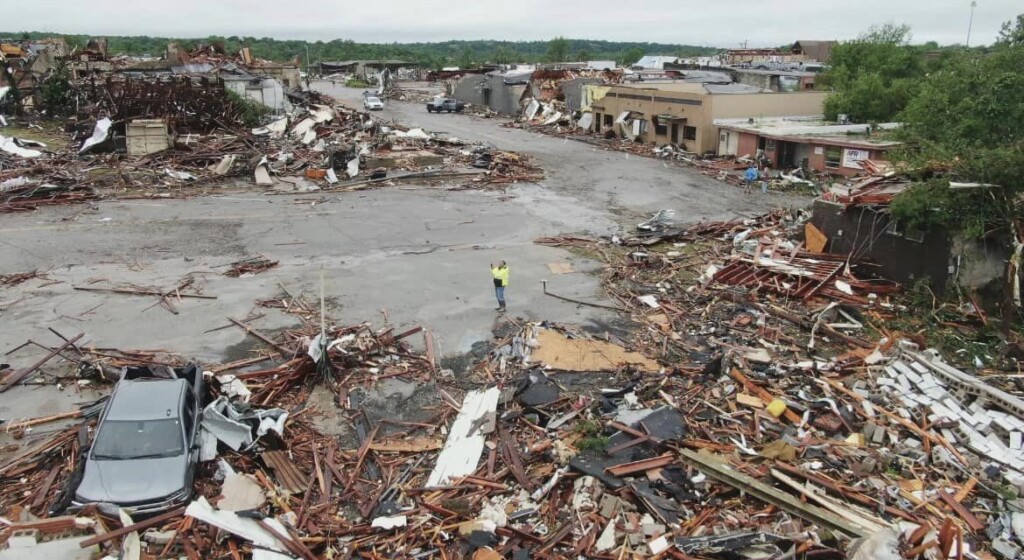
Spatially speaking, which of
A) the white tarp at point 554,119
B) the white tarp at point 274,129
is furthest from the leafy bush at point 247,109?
the white tarp at point 554,119


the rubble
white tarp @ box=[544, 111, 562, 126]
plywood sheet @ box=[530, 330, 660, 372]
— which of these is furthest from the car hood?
white tarp @ box=[544, 111, 562, 126]

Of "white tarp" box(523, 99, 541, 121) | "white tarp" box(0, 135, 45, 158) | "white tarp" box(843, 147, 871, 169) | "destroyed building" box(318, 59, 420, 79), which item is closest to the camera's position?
"white tarp" box(843, 147, 871, 169)

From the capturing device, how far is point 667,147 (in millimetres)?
41438

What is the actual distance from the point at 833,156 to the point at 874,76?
9.94 meters

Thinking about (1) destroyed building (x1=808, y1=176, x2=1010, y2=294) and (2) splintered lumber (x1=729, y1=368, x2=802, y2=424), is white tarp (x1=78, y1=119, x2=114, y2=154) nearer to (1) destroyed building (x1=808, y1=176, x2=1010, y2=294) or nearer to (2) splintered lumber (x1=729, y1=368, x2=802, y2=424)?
(1) destroyed building (x1=808, y1=176, x2=1010, y2=294)

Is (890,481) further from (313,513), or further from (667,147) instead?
(667,147)

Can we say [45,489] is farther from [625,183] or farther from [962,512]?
[625,183]

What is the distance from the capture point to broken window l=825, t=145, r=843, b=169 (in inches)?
1272

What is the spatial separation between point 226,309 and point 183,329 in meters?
1.27

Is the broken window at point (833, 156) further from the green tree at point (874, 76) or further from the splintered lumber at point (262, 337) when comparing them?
the splintered lumber at point (262, 337)

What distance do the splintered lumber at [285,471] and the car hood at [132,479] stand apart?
125 centimetres

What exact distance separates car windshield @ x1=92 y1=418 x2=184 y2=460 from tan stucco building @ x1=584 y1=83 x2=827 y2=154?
3571cm

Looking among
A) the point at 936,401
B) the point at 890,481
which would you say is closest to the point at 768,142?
the point at 936,401

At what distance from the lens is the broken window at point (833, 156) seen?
32.3 metres
